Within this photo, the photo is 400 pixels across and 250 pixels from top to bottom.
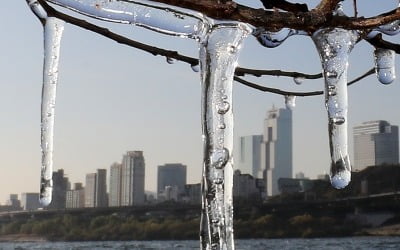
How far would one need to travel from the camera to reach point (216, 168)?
758 mm

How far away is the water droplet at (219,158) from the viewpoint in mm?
764

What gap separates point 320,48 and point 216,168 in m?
0.18

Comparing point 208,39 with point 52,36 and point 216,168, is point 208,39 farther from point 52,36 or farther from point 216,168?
point 52,36

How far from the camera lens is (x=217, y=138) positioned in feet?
2.58

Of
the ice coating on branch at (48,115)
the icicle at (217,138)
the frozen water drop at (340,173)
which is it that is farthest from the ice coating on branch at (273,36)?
→ the ice coating on branch at (48,115)

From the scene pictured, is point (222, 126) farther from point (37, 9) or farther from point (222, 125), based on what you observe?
point (37, 9)

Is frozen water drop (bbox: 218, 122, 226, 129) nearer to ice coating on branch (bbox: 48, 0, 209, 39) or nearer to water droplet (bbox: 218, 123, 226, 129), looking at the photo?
water droplet (bbox: 218, 123, 226, 129)

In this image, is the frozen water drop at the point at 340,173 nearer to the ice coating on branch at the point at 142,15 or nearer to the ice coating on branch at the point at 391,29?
the ice coating on branch at the point at 391,29

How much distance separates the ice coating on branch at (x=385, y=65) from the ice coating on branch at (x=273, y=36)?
0.33 m

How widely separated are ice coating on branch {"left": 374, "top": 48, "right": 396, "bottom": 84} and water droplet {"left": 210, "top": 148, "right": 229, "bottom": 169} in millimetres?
367

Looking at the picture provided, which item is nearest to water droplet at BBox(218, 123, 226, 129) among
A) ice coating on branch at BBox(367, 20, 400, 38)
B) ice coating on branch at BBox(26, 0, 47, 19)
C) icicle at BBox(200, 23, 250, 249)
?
icicle at BBox(200, 23, 250, 249)

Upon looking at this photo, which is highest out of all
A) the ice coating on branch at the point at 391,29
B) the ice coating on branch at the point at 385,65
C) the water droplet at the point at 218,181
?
the ice coating on branch at the point at 385,65

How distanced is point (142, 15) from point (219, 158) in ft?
0.62

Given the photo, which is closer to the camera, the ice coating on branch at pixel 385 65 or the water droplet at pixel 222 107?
the water droplet at pixel 222 107
